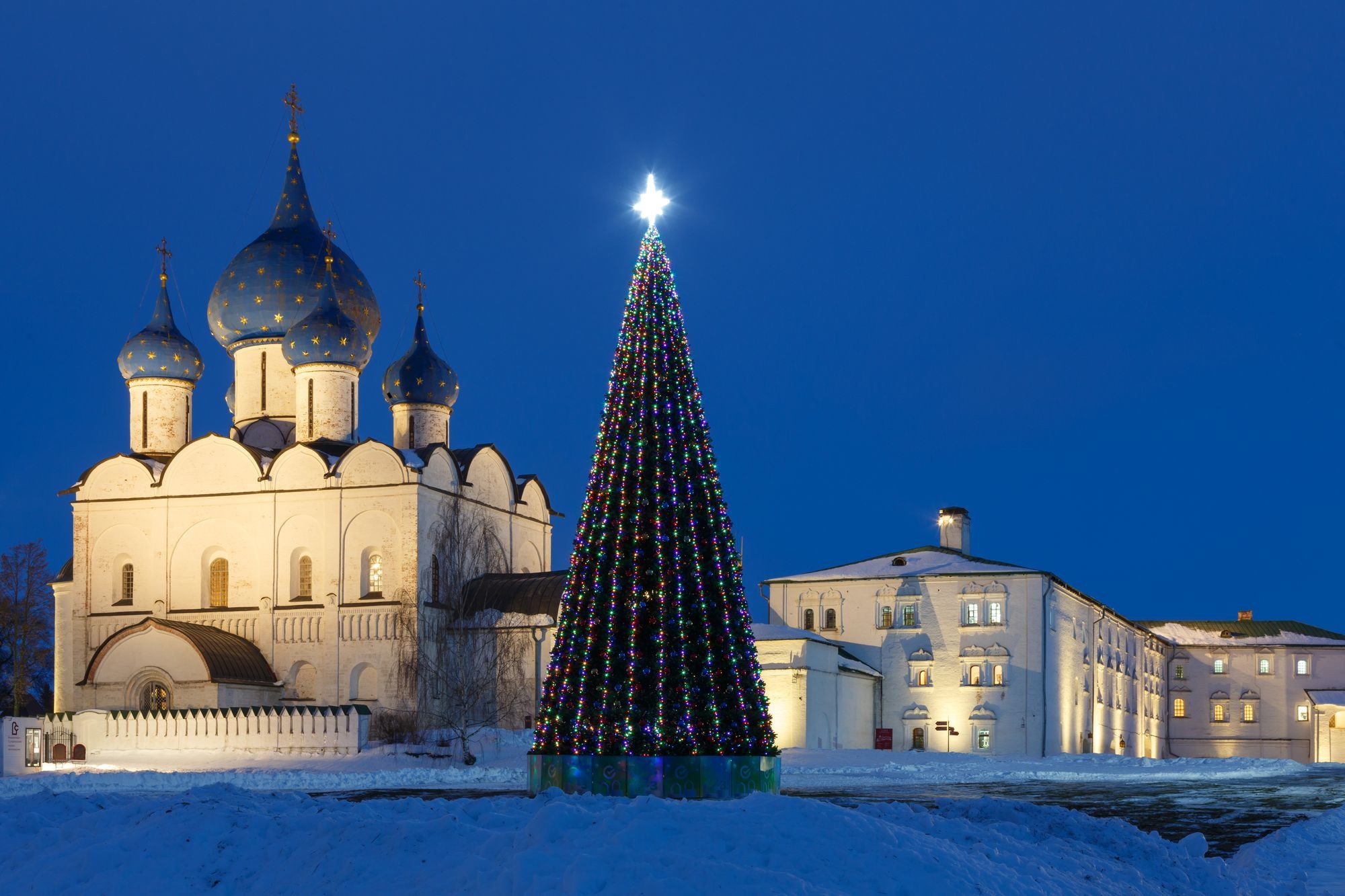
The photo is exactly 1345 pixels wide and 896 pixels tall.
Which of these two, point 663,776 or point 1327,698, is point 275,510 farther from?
point 1327,698

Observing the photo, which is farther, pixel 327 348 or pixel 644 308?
pixel 327 348

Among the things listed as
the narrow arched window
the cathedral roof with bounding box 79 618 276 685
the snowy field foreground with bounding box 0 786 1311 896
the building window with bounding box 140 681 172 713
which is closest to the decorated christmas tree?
the snowy field foreground with bounding box 0 786 1311 896

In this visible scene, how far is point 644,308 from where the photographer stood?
52.0 feet

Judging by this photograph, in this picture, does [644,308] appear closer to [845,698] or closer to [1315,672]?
[845,698]

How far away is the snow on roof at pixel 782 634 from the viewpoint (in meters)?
42.1

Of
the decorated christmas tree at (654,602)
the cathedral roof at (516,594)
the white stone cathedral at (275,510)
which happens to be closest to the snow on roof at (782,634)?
the cathedral roof at (516,594)

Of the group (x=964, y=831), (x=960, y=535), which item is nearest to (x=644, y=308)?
(x=964, y=831)

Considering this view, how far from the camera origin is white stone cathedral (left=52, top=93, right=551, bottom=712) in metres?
43.8

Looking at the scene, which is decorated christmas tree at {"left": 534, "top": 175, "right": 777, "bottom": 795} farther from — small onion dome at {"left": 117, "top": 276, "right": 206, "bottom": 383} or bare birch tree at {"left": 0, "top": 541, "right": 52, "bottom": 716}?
bare birch tree at {"left": 0, "top": 541, "right": 52, "bottom": 716}

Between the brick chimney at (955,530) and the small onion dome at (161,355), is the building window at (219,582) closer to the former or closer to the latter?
the small onion dome at (161,355)

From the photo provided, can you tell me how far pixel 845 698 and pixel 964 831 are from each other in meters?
32.9

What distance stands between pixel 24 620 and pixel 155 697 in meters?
18.1

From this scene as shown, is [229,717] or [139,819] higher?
[139,819]

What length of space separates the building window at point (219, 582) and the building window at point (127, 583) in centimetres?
253
